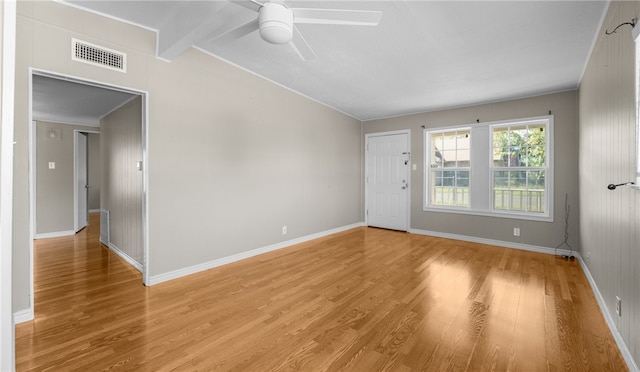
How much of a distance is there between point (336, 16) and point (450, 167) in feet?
14.3

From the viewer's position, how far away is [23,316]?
2104 mm

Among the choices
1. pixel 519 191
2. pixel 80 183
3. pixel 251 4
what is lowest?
pixel 519 191

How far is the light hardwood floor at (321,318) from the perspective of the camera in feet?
5.62

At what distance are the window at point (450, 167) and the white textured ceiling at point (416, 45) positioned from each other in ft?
3.03

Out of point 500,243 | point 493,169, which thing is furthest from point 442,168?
point 500,243

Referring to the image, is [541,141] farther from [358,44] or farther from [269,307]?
[269,307]

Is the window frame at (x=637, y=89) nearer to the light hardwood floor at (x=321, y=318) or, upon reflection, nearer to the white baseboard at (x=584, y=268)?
the white baseboard at (x=584, y=268)

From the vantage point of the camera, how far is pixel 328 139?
5.40m

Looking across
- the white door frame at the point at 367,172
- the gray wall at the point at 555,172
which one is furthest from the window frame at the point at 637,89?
the white door frame at the point at 367,172

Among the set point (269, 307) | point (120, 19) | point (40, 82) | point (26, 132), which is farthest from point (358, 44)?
point (40, 82)

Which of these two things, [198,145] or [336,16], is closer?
[336,16]

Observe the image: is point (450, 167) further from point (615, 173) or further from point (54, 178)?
point (54, 178)

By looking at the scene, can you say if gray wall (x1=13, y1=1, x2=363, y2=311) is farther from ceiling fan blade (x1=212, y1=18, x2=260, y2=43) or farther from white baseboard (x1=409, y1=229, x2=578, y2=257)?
white baseboard (x1=409, y1=229, x2=578, y2=257)

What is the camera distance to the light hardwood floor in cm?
171
